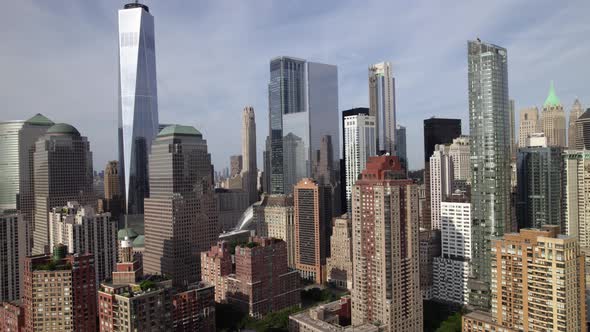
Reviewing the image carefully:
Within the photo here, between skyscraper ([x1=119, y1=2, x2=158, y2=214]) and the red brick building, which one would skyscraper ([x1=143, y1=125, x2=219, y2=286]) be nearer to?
the red brick building

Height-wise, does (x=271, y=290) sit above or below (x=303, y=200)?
below

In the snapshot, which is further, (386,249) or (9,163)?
(9,163)

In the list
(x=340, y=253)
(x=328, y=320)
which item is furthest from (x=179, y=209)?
(x=328, y=320)

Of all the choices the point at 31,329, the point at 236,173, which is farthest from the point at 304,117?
the point at 31,329

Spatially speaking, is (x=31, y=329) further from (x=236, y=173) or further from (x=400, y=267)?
(x=236, y=173)

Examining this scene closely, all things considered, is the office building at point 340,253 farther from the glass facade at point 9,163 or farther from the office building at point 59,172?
the glass facade at point 9,163

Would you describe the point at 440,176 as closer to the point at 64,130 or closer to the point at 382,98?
the point at 382,98
